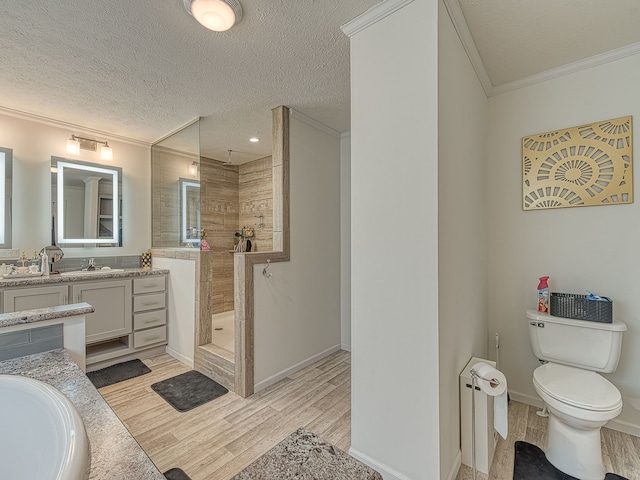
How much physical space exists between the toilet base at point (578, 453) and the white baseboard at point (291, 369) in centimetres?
194

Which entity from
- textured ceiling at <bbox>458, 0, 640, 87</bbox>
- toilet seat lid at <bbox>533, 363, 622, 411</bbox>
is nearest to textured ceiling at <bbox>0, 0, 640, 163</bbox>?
textured ceiling at <bbox>458, 0, 640, 87</bbox>

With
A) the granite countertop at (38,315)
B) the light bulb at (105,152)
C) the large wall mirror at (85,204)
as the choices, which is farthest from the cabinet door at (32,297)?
the light bulb at (105,152)

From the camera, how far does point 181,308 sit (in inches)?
121

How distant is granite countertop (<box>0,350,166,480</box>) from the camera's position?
0.73 metres

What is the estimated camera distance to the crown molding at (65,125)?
267 centimetres

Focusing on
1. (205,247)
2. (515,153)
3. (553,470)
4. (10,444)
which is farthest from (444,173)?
(205,247)

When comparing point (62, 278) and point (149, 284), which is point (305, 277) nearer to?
point (149, 284)

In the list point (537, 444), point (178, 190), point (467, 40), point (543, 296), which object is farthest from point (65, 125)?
point (537, 444)

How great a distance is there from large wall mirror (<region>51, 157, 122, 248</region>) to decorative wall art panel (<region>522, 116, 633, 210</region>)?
4.14 meters

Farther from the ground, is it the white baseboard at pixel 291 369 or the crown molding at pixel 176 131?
the crown molding at pixel 176 131

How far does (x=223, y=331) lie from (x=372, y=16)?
3.32m

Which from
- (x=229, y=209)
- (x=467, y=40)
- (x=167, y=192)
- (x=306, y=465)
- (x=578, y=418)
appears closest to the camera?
(x=306, y=465)

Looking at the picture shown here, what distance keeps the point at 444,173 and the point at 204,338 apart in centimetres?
264

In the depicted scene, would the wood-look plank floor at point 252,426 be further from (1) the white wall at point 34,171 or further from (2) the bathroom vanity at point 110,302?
(1) the white wall at point 34,171
